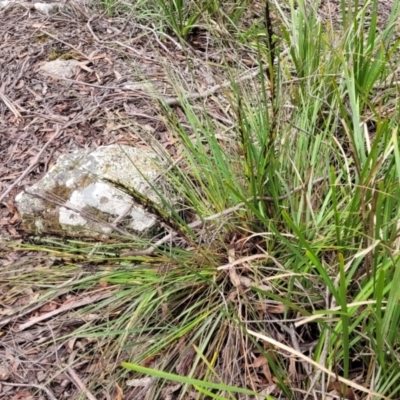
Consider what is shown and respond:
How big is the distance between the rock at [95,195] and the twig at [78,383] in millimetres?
454

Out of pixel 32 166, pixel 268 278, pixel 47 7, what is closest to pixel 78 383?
pixel 268 278

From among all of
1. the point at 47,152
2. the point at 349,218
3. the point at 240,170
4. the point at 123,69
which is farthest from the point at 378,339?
the point at 123,69

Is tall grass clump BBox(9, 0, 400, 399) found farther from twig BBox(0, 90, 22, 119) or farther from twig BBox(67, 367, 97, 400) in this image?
twig BBox(0, 90, 22, 119)

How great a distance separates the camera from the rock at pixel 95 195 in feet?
5.60

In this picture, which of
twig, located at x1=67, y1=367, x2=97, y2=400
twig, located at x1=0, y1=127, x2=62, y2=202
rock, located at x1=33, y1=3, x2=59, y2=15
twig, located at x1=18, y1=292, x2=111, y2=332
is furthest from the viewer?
rock, located at x1=33, y1=3, x2=59, y2=15

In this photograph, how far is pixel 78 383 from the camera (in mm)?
1382

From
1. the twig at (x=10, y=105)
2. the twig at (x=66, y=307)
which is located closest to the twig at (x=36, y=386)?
the twig at (x=66, y=307)

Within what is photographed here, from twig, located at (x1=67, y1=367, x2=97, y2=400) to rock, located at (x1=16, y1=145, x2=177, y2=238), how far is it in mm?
454

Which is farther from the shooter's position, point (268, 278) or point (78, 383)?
point (78, 383)

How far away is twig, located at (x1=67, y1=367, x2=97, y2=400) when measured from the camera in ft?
4.36

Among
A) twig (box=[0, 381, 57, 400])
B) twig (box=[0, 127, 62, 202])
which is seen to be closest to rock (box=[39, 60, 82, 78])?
twig (box=[0, 127, 62, 202])

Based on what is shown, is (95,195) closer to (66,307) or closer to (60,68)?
(66,307)

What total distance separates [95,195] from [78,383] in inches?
25.8

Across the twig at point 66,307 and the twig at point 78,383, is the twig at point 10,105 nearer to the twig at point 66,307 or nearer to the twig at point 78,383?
the twig at point 66,307
